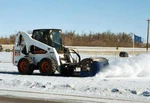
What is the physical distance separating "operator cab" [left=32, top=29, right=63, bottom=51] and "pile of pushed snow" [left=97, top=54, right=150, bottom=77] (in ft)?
9.78

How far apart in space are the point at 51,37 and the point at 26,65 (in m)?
2.15

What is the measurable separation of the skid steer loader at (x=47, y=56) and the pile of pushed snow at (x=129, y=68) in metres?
0.45

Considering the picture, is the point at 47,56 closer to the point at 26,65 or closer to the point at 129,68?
the point at 26,65

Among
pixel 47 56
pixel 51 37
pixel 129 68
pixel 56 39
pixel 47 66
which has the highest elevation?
pixel 51 37

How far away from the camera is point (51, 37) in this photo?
64.8ft

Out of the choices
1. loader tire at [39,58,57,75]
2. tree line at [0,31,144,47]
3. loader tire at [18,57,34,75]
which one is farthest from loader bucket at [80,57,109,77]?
tree line at [0,31,144,47]

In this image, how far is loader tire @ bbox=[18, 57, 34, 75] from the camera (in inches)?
786

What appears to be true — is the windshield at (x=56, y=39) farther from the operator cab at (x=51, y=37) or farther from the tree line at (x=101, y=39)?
the tree line at (x=101, y=39)

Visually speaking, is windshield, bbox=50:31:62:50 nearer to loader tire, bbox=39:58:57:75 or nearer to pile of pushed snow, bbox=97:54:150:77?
loader tire, bbox=39:58:57:75

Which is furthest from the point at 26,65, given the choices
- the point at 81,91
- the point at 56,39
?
the point at 81,91

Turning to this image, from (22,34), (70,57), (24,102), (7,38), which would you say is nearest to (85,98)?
(24,102)

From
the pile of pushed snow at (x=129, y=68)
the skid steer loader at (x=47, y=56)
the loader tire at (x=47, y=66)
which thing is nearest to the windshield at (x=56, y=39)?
the skid steer loader at (x=47, y=56)

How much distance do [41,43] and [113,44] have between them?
3379 inches

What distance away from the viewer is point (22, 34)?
2061 cm
